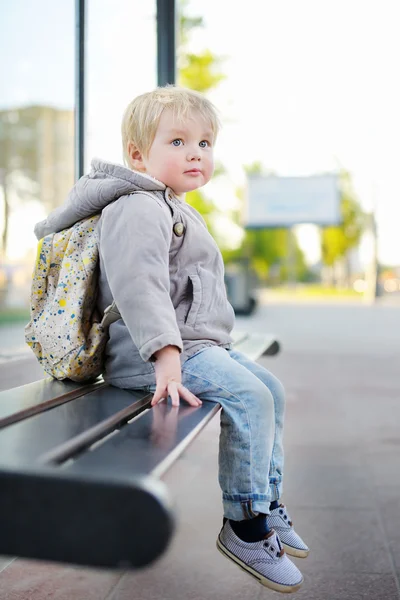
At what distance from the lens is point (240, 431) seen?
5.36 feet

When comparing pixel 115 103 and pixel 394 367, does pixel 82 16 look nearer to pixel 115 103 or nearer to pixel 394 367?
pixel 115 103

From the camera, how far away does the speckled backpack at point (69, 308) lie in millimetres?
1803

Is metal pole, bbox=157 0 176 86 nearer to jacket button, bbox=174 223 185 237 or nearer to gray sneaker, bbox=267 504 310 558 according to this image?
jacket button, bbox=174 223 185 237

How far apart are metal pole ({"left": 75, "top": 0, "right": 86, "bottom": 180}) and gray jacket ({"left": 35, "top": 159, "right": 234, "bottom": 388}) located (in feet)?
4.17

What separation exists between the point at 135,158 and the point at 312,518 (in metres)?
1.42

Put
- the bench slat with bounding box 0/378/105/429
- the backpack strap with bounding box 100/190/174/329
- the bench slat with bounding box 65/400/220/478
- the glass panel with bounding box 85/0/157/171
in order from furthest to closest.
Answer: the glass panel with bounding box 85/0/157/171, the backpack strap with bounding box 100/190/174/329, the bench slat with bounding box 0/378/105/429, the bench slat with bounding box 65/400/220/478


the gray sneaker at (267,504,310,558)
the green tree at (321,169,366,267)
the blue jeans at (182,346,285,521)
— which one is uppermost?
the blue jeans at (182,346,285,521)

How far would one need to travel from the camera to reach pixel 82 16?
3.22 metres

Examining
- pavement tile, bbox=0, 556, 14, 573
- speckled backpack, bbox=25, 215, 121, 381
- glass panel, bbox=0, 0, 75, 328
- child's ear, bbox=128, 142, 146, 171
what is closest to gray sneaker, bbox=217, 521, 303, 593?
speckled backpack, bbox=25, 215, 121, 381

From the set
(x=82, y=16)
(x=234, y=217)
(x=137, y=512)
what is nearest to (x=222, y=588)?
(x=137, y=512)

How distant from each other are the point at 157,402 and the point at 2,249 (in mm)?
6592

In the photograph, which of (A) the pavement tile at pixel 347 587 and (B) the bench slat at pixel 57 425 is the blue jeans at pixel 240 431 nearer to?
(B) the bench slat at pixel 57 425

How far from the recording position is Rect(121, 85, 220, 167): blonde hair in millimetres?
1865

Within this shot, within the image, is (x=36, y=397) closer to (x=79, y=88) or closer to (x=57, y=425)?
(x=57, y=425)
